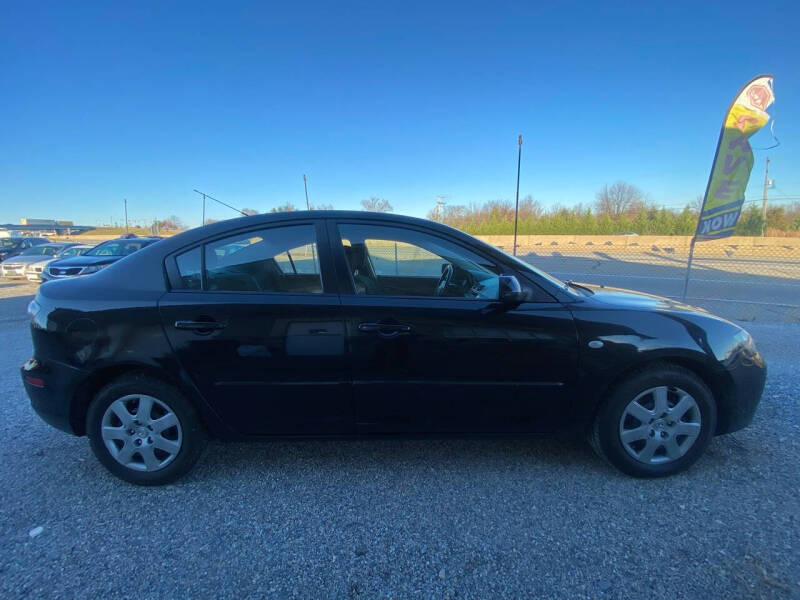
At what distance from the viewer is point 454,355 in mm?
2295

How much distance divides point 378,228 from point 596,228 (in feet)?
111

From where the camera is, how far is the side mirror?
7.25ft

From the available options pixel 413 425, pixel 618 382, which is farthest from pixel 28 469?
pixel 618 382

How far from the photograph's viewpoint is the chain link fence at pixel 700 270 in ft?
27.1

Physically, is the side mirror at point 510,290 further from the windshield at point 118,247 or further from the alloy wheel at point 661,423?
the windshield at point 118,247

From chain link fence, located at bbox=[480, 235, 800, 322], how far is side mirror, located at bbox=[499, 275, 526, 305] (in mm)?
6675

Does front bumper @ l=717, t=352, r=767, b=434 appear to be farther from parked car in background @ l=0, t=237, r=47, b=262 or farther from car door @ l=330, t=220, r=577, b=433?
parked car in background @ l=0, t=237, r=47, b=262

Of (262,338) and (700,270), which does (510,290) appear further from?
(700,270)

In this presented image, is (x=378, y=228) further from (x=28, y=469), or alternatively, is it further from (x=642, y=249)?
(x=642, y=249)

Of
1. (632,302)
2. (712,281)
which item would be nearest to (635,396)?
(632,302)

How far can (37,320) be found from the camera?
237 cm

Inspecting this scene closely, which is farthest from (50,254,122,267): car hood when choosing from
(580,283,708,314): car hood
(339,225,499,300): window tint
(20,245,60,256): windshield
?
(580,283,708,314): car hood

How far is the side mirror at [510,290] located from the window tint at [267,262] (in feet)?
3.47

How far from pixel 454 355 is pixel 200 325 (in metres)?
1.46
